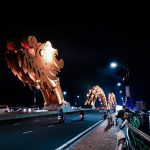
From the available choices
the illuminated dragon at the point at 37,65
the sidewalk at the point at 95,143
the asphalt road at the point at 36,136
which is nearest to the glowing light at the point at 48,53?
the illuminated dragon at the point at 37,65

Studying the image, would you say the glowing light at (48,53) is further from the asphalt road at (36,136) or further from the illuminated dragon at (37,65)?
the asphalt road at (36,136)

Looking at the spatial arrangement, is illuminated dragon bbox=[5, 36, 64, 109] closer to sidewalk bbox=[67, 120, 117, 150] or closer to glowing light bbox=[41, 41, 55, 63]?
glowing light bbox=[41, 41, 55, 63]

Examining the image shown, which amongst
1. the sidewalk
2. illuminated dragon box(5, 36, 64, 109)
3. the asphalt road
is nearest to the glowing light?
illuminated dragon box(5, 36, 64, 109)

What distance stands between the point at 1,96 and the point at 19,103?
10.0 metres

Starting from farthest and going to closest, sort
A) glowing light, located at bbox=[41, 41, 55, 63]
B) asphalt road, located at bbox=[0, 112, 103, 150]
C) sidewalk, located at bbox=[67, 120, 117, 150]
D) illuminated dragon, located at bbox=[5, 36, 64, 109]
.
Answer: glowing light, located at bbox=[41, 41, 55, 63]
illuminated dragon, located at bbox=[5, 36, 64, 109]
asphalt road, located at bbox=[0, 112, 103, 150]
sidewalk, located at bbox=[67, 120, 117, 150]

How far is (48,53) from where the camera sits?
6012 cm

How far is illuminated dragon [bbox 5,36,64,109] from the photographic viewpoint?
50812mm

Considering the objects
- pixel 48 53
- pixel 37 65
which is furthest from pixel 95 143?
pixel 48 53

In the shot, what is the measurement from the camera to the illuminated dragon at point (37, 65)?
5081 centimetres

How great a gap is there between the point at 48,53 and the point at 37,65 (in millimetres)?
5432

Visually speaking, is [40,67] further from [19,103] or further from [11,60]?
[19,103]

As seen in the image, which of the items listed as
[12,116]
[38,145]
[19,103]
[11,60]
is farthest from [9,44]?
[19,103]

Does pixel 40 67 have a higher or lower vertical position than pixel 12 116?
higher

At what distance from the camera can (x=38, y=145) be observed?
574 inches
